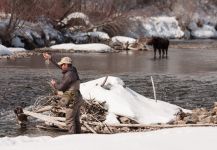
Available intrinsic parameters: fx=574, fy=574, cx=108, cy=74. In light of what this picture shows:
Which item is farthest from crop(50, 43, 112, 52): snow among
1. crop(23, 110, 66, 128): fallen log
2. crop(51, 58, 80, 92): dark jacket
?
crop(51, 58, 80, 92): dark jacket

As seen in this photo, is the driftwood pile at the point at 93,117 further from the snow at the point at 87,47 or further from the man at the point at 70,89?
the snow at the point at 87,47

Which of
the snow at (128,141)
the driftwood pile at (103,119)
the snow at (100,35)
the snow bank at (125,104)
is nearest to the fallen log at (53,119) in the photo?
the driftwood pile at (103,119)

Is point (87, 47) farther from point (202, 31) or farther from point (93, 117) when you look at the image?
point (202, 31)

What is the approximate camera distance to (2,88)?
22.8 meters

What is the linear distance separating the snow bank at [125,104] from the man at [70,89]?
8.25 ft

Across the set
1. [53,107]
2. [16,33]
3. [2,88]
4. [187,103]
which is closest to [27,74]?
[2,88]

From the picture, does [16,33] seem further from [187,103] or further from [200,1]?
[200,1]

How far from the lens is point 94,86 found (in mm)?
16844

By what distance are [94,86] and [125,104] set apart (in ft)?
4.44

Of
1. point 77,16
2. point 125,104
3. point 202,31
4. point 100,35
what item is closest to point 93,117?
point 125,104

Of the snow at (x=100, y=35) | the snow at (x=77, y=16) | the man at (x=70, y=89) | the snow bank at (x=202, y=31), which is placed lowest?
the snow bank at (x=202, y=31)

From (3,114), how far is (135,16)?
5170cm

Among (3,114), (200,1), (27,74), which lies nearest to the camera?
(3,114)

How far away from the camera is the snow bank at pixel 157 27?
6831 centimetres
